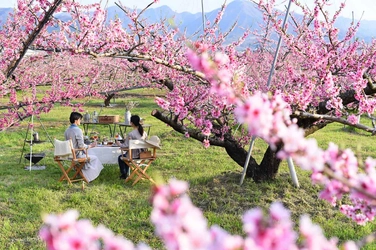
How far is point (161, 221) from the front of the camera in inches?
25.7

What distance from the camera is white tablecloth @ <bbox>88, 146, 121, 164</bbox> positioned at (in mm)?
7316

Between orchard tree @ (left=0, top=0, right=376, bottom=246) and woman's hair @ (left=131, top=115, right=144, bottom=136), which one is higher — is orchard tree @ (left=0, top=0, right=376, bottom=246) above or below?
above

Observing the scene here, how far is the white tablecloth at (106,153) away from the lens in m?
7.32

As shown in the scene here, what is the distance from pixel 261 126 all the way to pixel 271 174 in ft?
17.1

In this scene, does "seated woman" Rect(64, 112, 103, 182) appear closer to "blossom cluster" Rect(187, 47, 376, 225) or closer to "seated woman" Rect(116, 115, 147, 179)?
"seated woman" Rect(116, 115, 147, 179)

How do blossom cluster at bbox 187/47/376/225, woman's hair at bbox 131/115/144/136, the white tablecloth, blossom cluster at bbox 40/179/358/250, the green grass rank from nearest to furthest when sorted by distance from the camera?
1. blossom cluster at bbox 40/179/358/250
2. blossom cluster at bbox 187/47/376/225
3. the green grass
4. woman's hair at bbox 131/115/144/136
5. the white tablecloth

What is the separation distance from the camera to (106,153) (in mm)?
7379

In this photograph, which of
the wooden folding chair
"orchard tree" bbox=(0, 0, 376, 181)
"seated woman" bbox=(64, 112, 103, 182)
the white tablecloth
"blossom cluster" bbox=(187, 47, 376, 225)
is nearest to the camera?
"blossom cluster" bbox=(187, 47, 376, 225)

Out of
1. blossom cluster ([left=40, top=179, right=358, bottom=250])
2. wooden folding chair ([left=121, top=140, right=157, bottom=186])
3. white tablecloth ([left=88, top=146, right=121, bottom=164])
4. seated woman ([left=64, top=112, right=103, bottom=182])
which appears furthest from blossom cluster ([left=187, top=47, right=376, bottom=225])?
white tablecloth ([left=88, top=146, right=121, bottom=164])

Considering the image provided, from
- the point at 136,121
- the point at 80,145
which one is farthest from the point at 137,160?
the point at 80,145

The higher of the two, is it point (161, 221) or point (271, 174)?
point (161, 221)

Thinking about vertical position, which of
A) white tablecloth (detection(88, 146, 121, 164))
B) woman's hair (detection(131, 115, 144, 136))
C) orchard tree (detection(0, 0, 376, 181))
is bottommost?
white tablecloth (detection(88, 146, 121, 164))

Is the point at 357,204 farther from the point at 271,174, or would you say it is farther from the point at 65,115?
the point at 65,115

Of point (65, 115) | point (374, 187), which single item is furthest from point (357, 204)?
point (65, 115)
